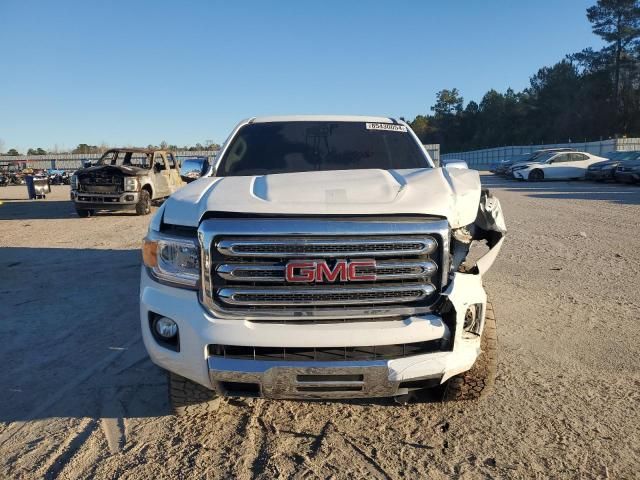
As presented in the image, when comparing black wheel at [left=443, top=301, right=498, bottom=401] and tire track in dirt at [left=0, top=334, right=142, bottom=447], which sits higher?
black wheel at [left=443, top=301, right=498, bottom=401]

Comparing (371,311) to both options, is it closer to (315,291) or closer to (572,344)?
(315,291)

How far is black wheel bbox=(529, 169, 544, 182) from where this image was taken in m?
26.6

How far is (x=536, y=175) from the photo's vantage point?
26.7 meters

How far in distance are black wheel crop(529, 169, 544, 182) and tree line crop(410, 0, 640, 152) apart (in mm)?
33850

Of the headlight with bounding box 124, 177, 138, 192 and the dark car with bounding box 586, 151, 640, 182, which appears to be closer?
the headlight with bounding box 124, 177, 138, 192

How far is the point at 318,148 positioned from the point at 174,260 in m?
2.14

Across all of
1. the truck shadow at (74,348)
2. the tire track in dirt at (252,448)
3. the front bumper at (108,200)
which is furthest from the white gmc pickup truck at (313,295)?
the front bumper at (108,200)

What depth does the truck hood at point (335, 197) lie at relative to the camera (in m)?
2.63

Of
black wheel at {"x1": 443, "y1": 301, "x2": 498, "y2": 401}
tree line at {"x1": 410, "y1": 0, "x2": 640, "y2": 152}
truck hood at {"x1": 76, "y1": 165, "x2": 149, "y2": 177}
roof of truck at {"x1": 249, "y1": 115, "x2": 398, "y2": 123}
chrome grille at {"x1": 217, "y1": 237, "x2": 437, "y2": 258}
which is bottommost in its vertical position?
black wheel at {"x1": 443, "y1": 301, "x2": 498, "y2": 401}

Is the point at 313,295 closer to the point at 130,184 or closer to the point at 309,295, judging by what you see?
the point at 309,295

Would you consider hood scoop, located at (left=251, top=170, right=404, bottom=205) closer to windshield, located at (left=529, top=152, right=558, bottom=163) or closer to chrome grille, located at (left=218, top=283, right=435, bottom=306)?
chrome grille, located at (left=218, top=283, right=435, bottom=306)

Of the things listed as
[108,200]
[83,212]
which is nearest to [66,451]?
[108,200]

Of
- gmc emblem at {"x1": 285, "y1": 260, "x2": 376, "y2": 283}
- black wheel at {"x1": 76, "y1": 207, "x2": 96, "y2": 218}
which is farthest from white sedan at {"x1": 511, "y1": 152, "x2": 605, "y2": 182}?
gmc emblem at {"x1": 285, "y1": 260, "x2": 376, "y2": 283}

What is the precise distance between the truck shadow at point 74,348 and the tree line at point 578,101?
195 ft
